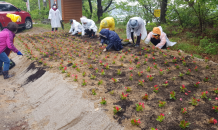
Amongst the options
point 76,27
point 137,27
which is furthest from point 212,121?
point 76,27

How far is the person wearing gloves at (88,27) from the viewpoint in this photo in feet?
30.3

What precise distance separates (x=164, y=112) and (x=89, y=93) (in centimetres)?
172

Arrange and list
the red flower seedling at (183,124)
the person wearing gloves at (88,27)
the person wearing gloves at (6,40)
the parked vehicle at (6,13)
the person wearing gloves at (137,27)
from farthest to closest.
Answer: the parked vehicle at (6,13) → the person wearing gloves at (88,27) → the person wearing gloves at (137,27) → the person wearing gloves at (6,40) → the red flower seedling at (183,124)

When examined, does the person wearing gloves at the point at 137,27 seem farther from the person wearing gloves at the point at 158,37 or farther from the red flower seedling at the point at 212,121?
the red flower seedling at the point at 212,121

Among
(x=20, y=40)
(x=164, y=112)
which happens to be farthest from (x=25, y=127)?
(x=20, y=40)

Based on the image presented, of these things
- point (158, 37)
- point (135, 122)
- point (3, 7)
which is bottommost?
point (135, 122)

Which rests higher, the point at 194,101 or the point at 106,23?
the point at 106,23

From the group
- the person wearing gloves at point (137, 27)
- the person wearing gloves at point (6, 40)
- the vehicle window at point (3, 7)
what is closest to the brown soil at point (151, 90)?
the person wearing gloves at point (137, 27)

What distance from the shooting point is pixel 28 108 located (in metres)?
4.05

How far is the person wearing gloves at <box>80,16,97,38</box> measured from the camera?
30.3ft

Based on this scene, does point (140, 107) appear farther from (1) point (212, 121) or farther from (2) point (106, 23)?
(2) point (106, 23)

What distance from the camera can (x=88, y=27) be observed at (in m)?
9.57

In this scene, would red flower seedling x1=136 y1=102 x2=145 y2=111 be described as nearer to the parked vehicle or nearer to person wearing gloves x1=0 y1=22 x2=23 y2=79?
person wearing gloves x1=0 y1=22 x2=23 y2=79

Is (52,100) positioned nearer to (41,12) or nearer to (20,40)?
(20,40)
